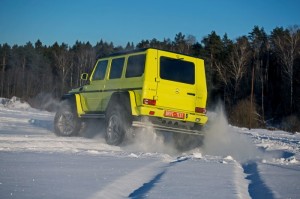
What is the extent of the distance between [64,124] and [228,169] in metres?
7.10

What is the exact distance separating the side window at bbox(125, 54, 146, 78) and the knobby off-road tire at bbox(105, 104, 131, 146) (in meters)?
0.83

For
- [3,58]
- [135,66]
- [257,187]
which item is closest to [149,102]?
[135,66]

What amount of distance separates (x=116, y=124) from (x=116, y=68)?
162 centimetres

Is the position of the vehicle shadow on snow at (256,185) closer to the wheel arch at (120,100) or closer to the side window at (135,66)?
the wheel arch at (120,100)

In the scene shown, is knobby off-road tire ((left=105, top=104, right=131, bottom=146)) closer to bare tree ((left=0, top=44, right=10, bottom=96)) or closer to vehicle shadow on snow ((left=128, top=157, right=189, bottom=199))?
vehicle shadow on snow ((left=128, top=157, right=189, bottom=199))

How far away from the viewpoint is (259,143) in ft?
40.5

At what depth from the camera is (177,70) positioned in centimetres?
992

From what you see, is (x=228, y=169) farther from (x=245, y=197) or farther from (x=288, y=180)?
(x=245, y=197)

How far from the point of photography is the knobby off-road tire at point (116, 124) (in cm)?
947

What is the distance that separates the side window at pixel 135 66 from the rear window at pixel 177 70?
0.44 m

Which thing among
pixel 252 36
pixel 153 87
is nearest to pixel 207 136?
pixel 153 87

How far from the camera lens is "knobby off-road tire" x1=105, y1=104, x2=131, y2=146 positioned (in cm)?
947

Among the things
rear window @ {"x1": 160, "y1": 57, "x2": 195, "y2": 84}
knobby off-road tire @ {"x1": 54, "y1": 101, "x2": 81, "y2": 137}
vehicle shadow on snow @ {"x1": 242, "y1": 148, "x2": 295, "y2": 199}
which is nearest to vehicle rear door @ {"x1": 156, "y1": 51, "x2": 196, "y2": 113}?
rear window @ {"x1": 160, "y1": 57, "x2": 195, "y2": 84}

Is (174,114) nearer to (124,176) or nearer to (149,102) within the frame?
(149,102)
